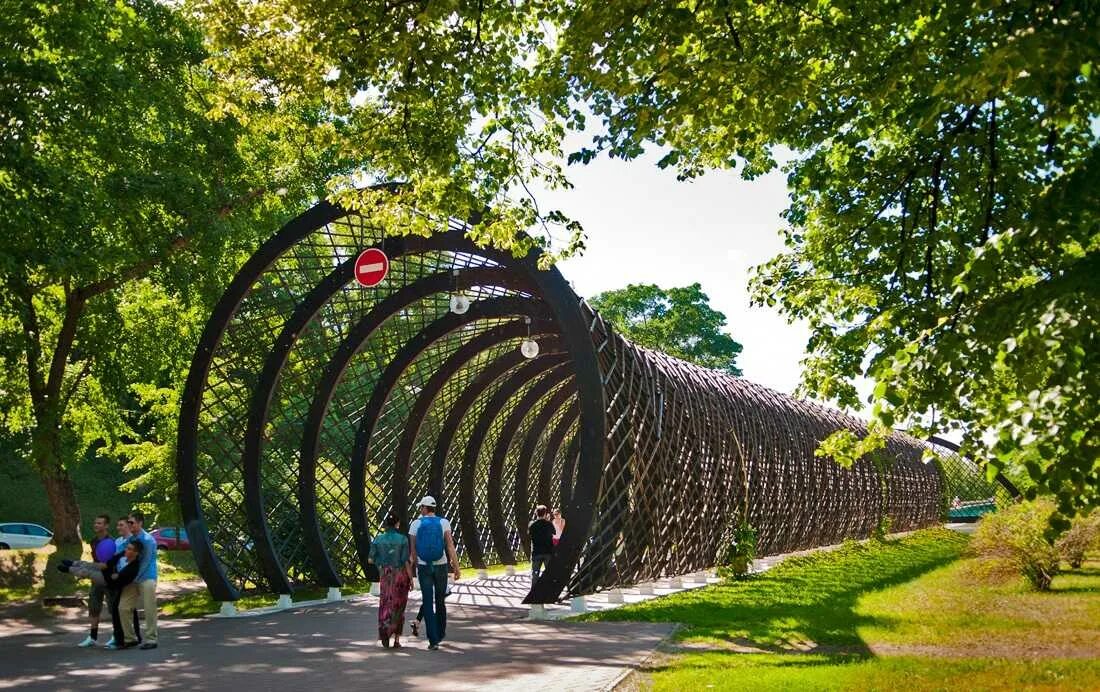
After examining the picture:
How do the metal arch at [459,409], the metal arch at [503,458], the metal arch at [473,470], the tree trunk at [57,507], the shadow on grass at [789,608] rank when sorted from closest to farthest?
1. the shadow on grass at [789,608]
2. the tree trunk at [57,507]
3. the metal arch at [459,409]
4. the metal arch at [473,470]
5. the metal arch at [503,458]

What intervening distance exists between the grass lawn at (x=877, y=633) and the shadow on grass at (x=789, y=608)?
0.06 feet

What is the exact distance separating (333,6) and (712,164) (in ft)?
12.3

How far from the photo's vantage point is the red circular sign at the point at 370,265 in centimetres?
1403

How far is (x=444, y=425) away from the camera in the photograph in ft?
73.2

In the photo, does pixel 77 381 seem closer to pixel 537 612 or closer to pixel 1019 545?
pixel 537 612

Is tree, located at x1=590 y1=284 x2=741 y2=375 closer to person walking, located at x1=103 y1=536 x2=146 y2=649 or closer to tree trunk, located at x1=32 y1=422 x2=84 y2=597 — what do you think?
tree trunk, located at x1=32 y1=422 x2=84 y2=597

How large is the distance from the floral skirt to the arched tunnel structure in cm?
257

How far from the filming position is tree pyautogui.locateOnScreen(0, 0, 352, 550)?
42.8ft

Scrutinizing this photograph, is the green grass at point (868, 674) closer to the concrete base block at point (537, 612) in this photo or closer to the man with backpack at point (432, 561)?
the man with backpack at point (432, 561)

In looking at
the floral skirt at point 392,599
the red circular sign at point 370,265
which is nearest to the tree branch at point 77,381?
the red circular sign at point 370,265

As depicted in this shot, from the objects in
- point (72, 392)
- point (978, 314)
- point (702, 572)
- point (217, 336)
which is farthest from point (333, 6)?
point (72, 392)

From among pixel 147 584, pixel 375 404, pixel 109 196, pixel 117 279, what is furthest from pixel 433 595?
pixel 117 279

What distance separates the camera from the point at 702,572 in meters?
19.1

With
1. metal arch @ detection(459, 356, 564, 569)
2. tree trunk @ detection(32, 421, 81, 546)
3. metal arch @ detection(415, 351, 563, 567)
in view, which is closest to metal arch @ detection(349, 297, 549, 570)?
metal arch @ detection(415, 351, 563, 567)
